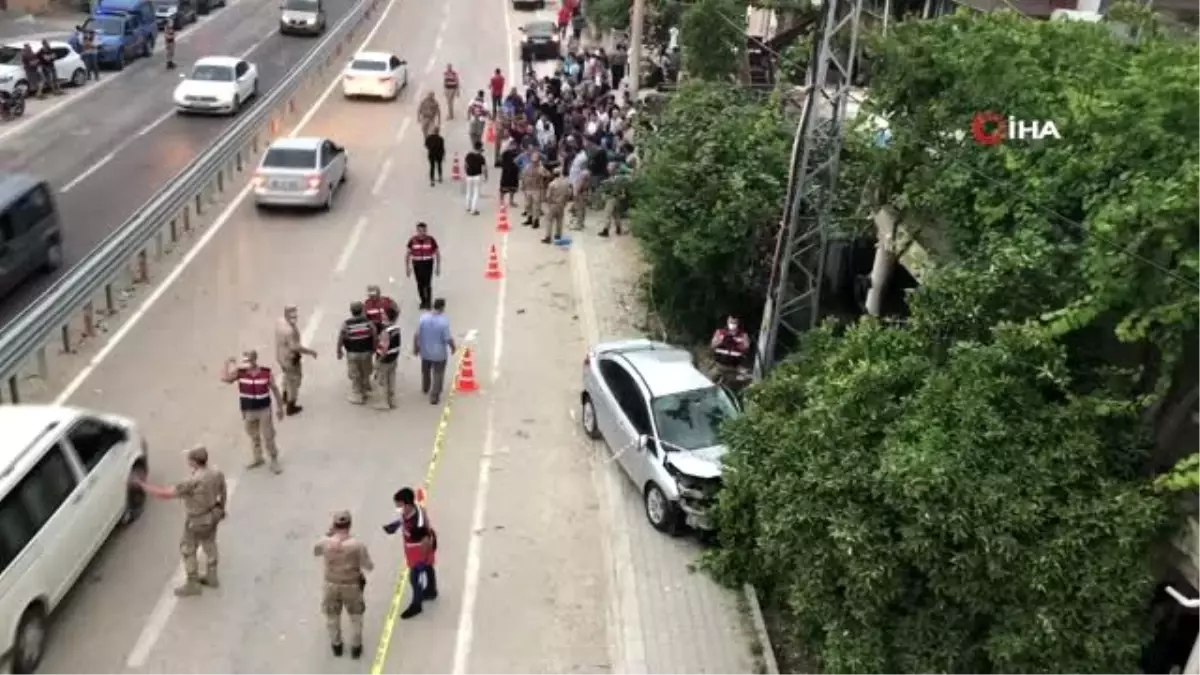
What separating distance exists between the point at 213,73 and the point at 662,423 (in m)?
22.9

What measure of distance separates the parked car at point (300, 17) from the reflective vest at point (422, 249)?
2999 cm

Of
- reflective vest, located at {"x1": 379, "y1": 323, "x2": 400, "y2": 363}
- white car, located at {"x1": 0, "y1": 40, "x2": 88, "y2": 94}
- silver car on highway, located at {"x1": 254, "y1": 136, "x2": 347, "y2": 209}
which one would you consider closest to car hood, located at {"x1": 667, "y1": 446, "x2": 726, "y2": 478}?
reflective vest, located at {"x1": 379, "y1": 323, "x2": 400, "y2": 363}

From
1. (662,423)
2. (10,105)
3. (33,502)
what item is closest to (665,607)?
(662,423)

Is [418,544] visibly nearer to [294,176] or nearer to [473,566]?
[473,566]

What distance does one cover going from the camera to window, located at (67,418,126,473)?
10.7 metres

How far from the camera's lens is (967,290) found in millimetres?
9594

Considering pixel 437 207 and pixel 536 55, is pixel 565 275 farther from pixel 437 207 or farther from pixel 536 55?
pixel 536 55

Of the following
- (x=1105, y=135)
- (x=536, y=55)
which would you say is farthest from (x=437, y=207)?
(x=536, y=55)

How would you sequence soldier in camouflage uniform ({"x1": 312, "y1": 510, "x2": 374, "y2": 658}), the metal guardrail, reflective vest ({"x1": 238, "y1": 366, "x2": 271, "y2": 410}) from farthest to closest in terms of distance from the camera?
the metal guardrail
reflective vest ({"x1": 238, "y1": 366, "x2": 271, "y2": 410})
soldier in camouflage uniform ({"x1": 312, "y1": 510, "x2": 374, "y2": 658})

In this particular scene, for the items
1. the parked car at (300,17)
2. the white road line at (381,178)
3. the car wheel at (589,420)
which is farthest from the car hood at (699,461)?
the parked car at (300,17)

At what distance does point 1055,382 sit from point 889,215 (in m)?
7.04

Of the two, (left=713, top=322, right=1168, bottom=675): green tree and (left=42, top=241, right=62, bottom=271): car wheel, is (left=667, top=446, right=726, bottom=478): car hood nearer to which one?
(left=713, top=322, right=1168, bottom=675): green tree

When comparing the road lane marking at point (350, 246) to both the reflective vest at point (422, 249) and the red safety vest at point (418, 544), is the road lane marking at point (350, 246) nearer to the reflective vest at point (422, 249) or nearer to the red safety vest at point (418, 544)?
the reflective vest at point (422, 249)

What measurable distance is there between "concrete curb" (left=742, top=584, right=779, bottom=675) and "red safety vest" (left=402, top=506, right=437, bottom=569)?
321cm
